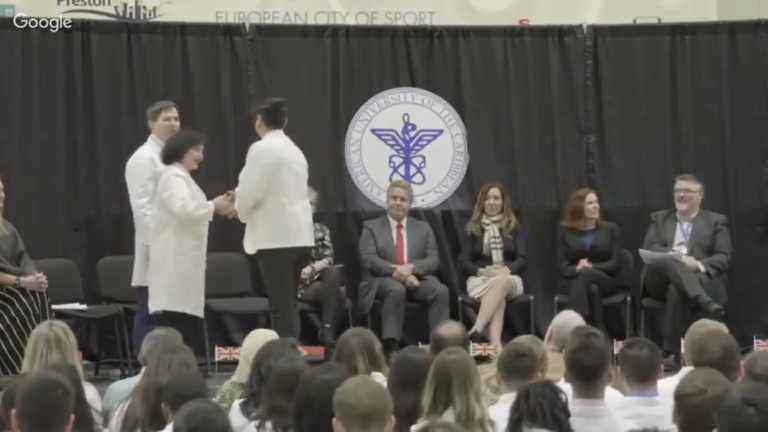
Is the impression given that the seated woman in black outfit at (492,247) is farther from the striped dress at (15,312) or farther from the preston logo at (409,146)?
the striped dress at (15,312)

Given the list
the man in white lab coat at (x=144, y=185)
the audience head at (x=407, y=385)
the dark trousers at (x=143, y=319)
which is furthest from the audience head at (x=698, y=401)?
the man in white lab coat at (x=144, y=185)

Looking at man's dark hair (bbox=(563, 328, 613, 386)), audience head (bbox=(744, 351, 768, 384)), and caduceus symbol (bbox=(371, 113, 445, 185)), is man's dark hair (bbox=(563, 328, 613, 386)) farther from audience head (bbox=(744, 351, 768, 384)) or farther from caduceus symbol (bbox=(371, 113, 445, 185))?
caduceus symbol (bbox=(371, 113, 445, 185))

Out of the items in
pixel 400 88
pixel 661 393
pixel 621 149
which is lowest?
pixel 661 393

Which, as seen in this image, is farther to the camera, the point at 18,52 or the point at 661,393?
the point at 18,52

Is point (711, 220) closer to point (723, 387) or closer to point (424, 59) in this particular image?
point (424, 59)

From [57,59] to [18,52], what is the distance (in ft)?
0.83

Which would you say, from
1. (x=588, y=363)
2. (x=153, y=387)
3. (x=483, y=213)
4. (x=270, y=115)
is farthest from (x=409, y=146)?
(x=153, y=387)

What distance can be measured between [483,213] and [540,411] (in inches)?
200

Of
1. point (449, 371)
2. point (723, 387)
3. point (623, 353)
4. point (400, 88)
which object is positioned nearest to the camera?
point (723, 387)

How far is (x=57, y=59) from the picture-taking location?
25.3ft

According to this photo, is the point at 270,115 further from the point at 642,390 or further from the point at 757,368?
the point at 757,368

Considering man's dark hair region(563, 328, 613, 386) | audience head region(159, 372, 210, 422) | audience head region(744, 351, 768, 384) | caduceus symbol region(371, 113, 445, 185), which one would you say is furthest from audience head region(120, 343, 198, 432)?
caduceus symbol region(371, 113, 445, 185)

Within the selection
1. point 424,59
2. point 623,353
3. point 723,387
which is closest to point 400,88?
point 424,59

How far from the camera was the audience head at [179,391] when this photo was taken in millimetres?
3211
